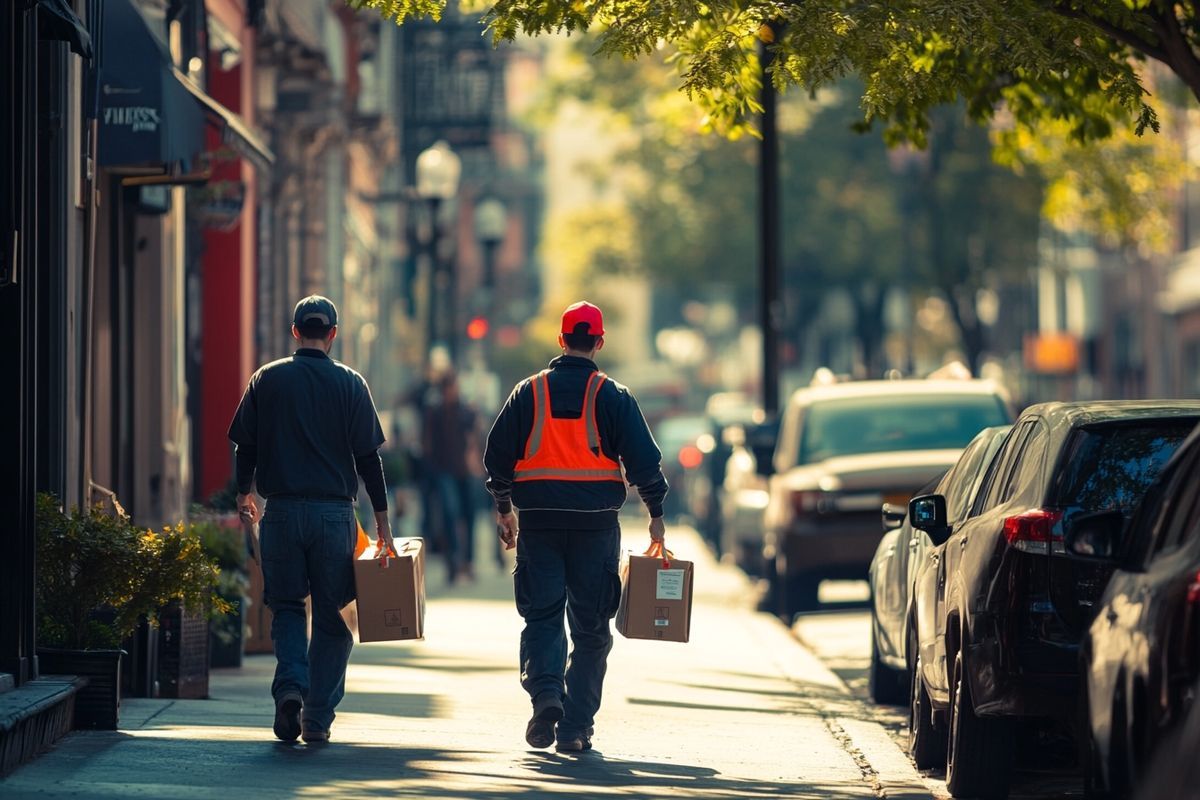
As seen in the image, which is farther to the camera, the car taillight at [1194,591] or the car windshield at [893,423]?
the car windshield at [893,423]

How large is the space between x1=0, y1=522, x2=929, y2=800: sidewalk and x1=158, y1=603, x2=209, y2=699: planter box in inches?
5.8

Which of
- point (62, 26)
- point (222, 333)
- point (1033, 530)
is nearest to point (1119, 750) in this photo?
point (1033, 530)

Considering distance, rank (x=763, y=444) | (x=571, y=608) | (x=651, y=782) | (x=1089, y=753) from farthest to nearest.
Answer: (x=763, y=444) < (x=571, y=608) < (x=651, y=782) < (x=1089, y=753)

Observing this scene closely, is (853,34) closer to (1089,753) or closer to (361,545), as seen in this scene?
(361,545)

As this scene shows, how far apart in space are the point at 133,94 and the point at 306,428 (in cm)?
326

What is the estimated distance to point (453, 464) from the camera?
25.0 metres

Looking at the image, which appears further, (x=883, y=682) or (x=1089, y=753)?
(x=883, y=682)

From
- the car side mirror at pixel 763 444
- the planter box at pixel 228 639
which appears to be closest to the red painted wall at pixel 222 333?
the car side mirror at pixel 763 444

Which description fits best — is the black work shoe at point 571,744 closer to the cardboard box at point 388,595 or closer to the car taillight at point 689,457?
the cardboard box at point 388,595

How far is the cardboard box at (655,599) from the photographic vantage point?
1105 cm

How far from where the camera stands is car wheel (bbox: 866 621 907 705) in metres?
13.6

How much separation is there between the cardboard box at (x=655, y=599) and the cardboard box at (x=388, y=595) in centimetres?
91

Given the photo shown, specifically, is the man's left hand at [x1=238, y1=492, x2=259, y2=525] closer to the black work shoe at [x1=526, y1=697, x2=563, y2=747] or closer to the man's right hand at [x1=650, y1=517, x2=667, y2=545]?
the black work shoe at [x1=526, y1=697, x2=563, y2=747]

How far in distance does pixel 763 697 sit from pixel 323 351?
13.5ft
